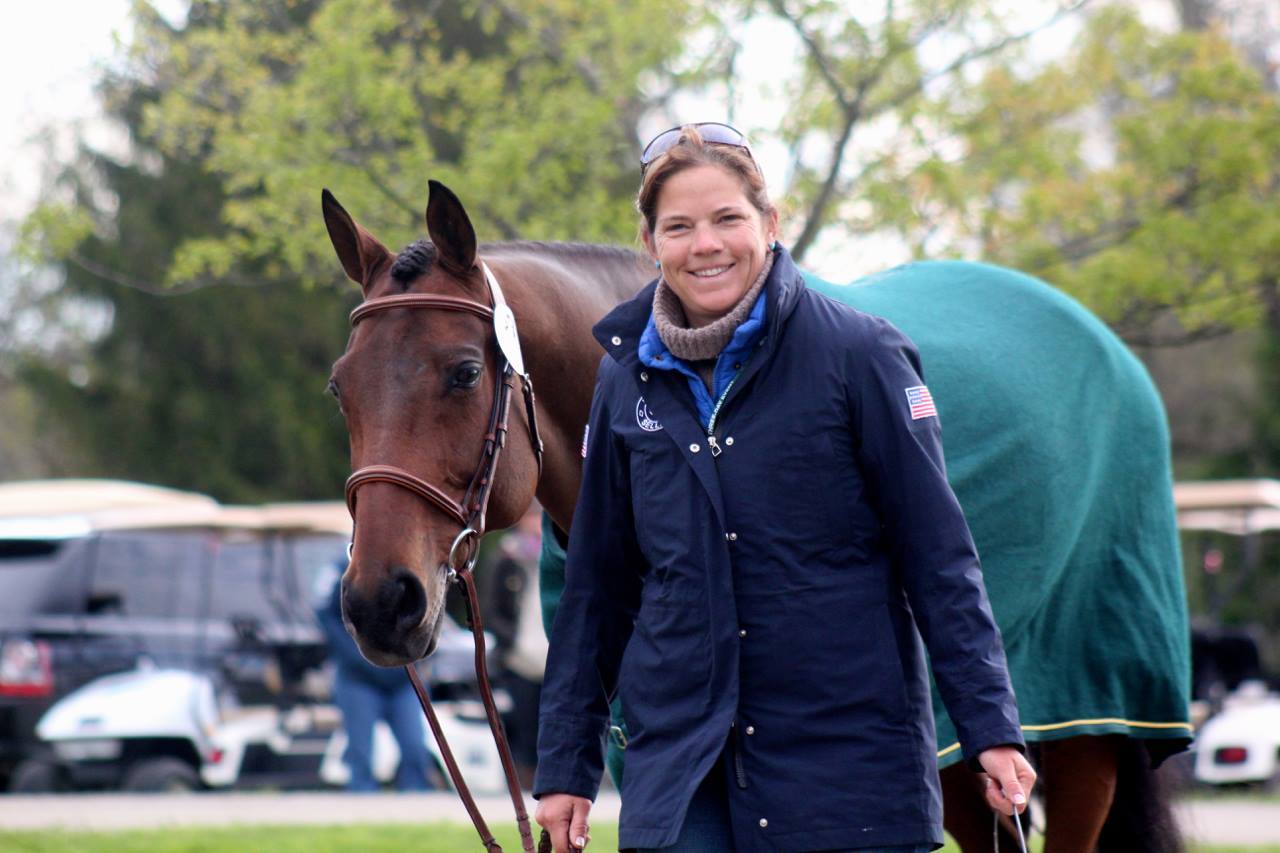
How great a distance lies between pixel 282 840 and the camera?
657cm

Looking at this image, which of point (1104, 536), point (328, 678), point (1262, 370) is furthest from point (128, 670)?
point (1262, 370)

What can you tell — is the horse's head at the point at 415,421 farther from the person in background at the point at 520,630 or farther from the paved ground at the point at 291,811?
the person in background at the point at 520,630

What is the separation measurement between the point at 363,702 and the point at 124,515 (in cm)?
324

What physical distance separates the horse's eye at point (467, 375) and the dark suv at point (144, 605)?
6.44m

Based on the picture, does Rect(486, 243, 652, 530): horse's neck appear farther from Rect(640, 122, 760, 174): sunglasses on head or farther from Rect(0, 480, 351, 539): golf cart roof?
Rect(0, 480, 351, 539): golf cart roof

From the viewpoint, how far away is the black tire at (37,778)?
33.7 ft

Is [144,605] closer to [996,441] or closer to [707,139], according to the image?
[996,441]

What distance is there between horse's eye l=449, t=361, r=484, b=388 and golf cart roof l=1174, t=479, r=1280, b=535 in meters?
10.1

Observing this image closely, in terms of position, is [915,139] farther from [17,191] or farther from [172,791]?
[17,191]

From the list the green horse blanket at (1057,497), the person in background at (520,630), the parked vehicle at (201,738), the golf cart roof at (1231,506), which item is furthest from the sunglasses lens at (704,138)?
the golf cart roof at (1231,506)

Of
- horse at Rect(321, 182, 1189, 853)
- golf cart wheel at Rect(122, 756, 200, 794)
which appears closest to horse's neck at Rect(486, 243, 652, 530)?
horse at Rect(321, 182, 1189, 853)

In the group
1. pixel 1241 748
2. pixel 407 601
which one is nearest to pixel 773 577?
pixel 407 601

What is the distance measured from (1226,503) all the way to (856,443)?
11.0m

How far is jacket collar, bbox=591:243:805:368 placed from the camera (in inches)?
108
